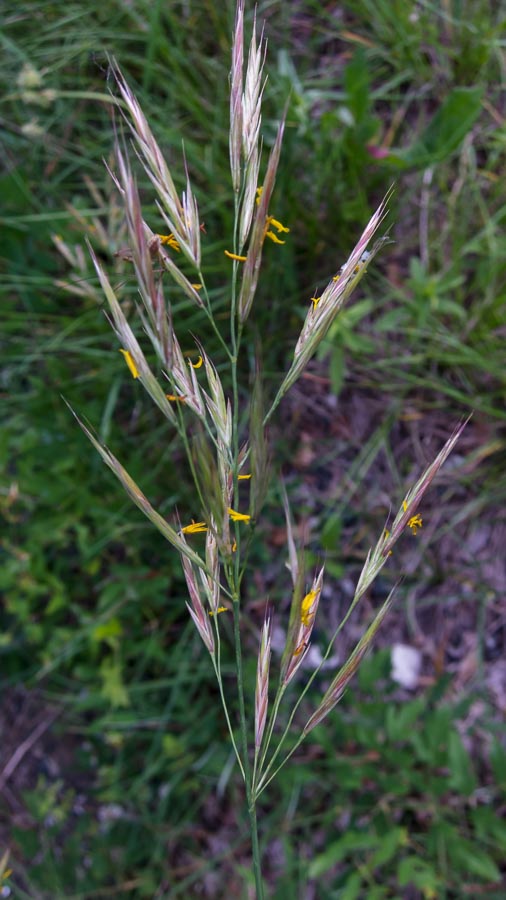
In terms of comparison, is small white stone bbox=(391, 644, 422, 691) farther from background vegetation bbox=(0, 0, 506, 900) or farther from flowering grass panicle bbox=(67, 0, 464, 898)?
flowering grass panicle bbox=(67, 0, 464, 898)

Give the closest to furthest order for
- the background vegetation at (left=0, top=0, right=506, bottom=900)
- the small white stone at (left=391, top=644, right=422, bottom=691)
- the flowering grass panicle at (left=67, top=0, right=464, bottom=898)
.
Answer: the flowering grass panicle at (left=67, top=0, right=464, bottom=898) → the background vegetation at (left=0, top=0, right=506, bottom=900) → the small white stone at (left=391, top=644, right=422, bottom=691)

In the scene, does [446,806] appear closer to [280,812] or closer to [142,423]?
[280,812]

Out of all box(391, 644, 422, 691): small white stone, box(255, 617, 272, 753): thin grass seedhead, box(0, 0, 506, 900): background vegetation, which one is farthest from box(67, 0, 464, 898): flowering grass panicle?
box(391, 644, 422, 691): small white stone

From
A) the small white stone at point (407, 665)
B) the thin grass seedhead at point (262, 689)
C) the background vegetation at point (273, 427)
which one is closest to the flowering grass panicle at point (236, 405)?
the thin grass seedhead at point (262, 689)

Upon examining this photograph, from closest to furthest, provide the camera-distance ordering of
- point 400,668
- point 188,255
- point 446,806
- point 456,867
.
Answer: point 188,255 → point 456,867 → point 446,806 → point 400,668

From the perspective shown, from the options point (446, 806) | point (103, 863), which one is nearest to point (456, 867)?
point (446, 806)

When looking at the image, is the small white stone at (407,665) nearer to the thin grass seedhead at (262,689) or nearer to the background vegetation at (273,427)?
the background vegetation at (273,427)
